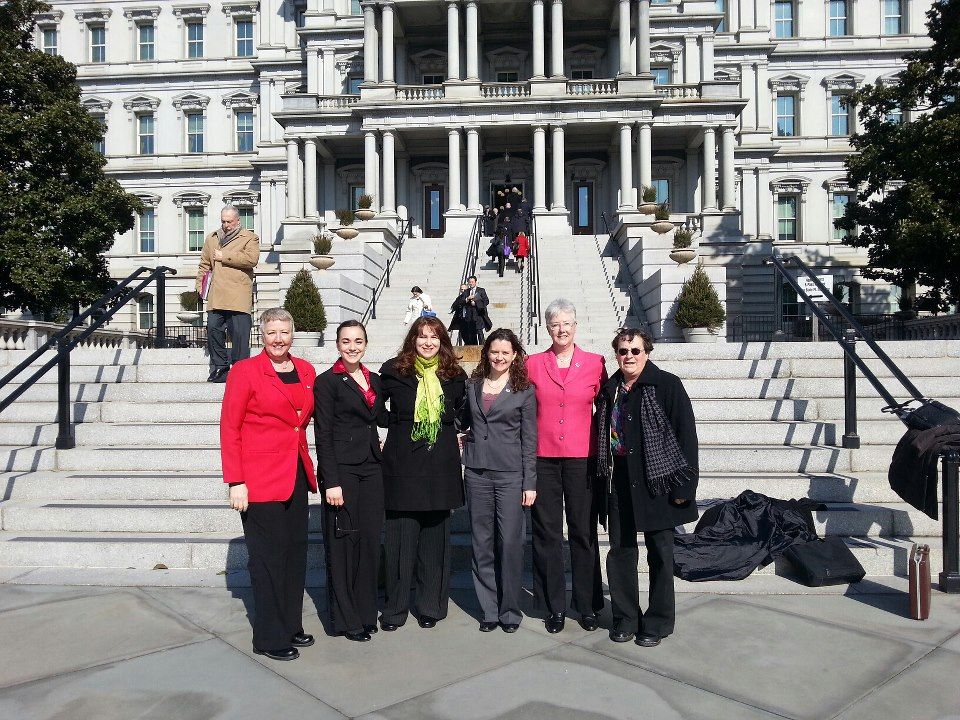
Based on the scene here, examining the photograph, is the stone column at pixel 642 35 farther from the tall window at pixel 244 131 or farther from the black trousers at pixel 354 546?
the black trousers at pixel 354 546

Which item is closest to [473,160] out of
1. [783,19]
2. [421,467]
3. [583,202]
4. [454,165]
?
[454,165]

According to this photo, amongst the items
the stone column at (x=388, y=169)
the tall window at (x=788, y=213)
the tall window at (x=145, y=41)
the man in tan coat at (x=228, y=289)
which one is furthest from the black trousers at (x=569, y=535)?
the tall window at (x=145, y=41)

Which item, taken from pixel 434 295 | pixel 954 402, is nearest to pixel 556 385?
pixel 954 402

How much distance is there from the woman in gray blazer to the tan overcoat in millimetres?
4991

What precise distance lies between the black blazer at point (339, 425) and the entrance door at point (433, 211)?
3470cm

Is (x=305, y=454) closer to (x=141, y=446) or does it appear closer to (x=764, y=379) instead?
(x=141, y=446)

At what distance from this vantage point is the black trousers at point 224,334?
9203mm

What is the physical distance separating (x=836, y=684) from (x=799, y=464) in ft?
11.9

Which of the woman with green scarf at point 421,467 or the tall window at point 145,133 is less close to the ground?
the tall window at point 145,133

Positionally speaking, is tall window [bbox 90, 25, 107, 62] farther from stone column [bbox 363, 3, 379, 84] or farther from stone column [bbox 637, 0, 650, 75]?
stone column [bbox 637, 0, 650, 75]

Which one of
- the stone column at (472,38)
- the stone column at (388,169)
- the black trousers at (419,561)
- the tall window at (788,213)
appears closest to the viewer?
the black trousers at (419,561)

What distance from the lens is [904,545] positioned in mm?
6070

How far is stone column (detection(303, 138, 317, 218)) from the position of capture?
118 ft

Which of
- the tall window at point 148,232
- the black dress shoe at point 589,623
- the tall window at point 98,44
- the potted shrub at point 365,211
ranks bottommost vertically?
the black dress shoe at point 589,623
